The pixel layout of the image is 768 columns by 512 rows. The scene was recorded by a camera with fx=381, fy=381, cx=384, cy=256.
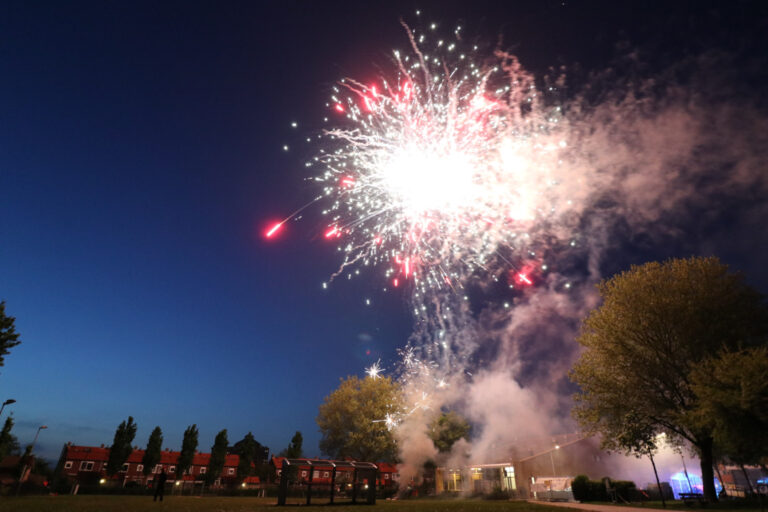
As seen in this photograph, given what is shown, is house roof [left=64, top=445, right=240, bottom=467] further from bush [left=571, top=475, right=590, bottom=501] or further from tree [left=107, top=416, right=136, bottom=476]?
bush [left=571, top=475, right=590, bottom=501]

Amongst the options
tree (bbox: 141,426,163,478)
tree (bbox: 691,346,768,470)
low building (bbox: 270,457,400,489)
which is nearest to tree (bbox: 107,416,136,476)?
tree (bbox: 141,426,163,478)

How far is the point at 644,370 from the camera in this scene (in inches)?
1019

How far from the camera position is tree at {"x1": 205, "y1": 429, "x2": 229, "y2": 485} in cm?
5869

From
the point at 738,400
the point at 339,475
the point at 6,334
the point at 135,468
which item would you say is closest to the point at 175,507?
the point at 6,334

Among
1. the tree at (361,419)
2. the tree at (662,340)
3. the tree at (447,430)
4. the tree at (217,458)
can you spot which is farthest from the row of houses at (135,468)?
the tree at (662,340)

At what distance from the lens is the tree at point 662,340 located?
2420 cm

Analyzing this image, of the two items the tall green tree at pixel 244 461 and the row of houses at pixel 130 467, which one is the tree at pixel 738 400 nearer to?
the tall green tree at pixel 244 461

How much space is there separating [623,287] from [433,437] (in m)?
41.2

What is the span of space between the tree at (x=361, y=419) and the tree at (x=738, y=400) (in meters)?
37.4

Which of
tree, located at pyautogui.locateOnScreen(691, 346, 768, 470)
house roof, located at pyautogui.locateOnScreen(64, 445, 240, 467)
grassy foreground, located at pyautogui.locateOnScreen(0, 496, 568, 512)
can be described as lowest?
grassy foreground, located at pyautogui.locateOnScreen(0, 496, 568, 512)

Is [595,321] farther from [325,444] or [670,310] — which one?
[325,444]

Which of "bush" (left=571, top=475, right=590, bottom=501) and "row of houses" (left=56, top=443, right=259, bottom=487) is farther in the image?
"row of houses" (left=56, top=443, right=259, bottom=487)

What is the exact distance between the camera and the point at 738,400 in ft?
60.8

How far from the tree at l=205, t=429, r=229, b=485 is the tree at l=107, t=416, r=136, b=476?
12.3m
